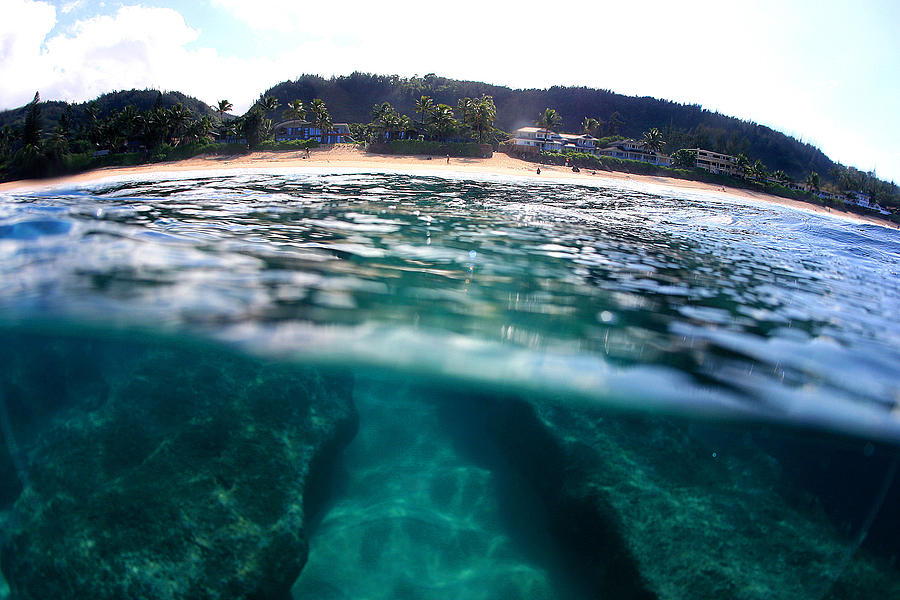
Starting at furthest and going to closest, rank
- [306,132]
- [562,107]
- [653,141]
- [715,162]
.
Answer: [562,107] → [653,141] → [715,162] → [306,132]

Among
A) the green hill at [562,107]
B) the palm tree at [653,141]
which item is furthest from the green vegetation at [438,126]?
the green hill at [562,107]

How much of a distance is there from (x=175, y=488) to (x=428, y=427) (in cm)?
387

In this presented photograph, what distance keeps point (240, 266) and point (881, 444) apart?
32.4 feet

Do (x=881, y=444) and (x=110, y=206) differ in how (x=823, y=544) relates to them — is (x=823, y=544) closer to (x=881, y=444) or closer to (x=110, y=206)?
(x=881, y=444)

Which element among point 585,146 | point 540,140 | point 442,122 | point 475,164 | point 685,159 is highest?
point 585,146

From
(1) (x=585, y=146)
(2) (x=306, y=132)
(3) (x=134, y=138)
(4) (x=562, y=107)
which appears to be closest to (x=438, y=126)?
(2) (x=306, y=132)

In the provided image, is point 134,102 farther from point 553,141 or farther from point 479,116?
point 553,141

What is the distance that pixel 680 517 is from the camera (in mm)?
5527

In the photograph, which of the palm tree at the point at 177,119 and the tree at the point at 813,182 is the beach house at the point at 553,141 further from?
the palm tree at the point at 177,119


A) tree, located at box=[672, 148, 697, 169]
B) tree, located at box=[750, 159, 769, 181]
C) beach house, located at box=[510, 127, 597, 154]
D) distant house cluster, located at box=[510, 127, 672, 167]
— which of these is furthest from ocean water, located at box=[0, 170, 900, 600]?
beach house, located at box=[510, 127, 597, 154]

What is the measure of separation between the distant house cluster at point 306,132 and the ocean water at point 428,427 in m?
82.9

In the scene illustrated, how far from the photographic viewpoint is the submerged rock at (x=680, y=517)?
4949mm

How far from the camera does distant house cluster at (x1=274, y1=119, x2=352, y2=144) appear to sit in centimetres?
8606

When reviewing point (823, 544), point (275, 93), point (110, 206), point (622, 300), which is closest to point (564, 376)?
point (622, 300)
